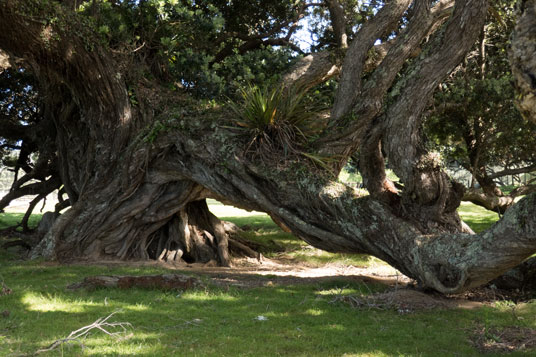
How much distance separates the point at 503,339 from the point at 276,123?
5140 millimetres

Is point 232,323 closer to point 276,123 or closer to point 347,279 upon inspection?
point 347,279

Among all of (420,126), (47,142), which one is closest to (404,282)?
(420,126)

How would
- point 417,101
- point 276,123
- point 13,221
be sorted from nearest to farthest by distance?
point 417,101, point 276,123, point 13,221

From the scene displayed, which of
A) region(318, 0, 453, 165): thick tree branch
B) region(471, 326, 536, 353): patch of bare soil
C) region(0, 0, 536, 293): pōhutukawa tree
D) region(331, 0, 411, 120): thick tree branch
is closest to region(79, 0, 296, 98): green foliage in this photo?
region(0, 0, 536, 293): pōhutukawa tree

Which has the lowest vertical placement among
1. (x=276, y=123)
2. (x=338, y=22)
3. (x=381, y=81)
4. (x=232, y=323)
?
(x=232, y=323)

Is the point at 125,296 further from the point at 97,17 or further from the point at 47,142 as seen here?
the point at 47,142

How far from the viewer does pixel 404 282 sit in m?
8.77

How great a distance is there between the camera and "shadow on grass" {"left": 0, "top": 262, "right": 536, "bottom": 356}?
16.7 ft

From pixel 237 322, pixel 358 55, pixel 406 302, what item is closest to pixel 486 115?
pixel 358 55

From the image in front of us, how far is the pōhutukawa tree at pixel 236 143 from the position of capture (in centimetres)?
753

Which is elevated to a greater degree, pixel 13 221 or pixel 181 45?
pixel 181 45

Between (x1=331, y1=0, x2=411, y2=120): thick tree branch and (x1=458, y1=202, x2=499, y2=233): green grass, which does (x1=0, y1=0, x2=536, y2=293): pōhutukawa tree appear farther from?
(x1=458, y1=202, x2=499, y2=233): green grass

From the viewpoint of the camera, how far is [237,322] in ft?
19.9

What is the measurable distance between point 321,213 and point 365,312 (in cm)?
220
